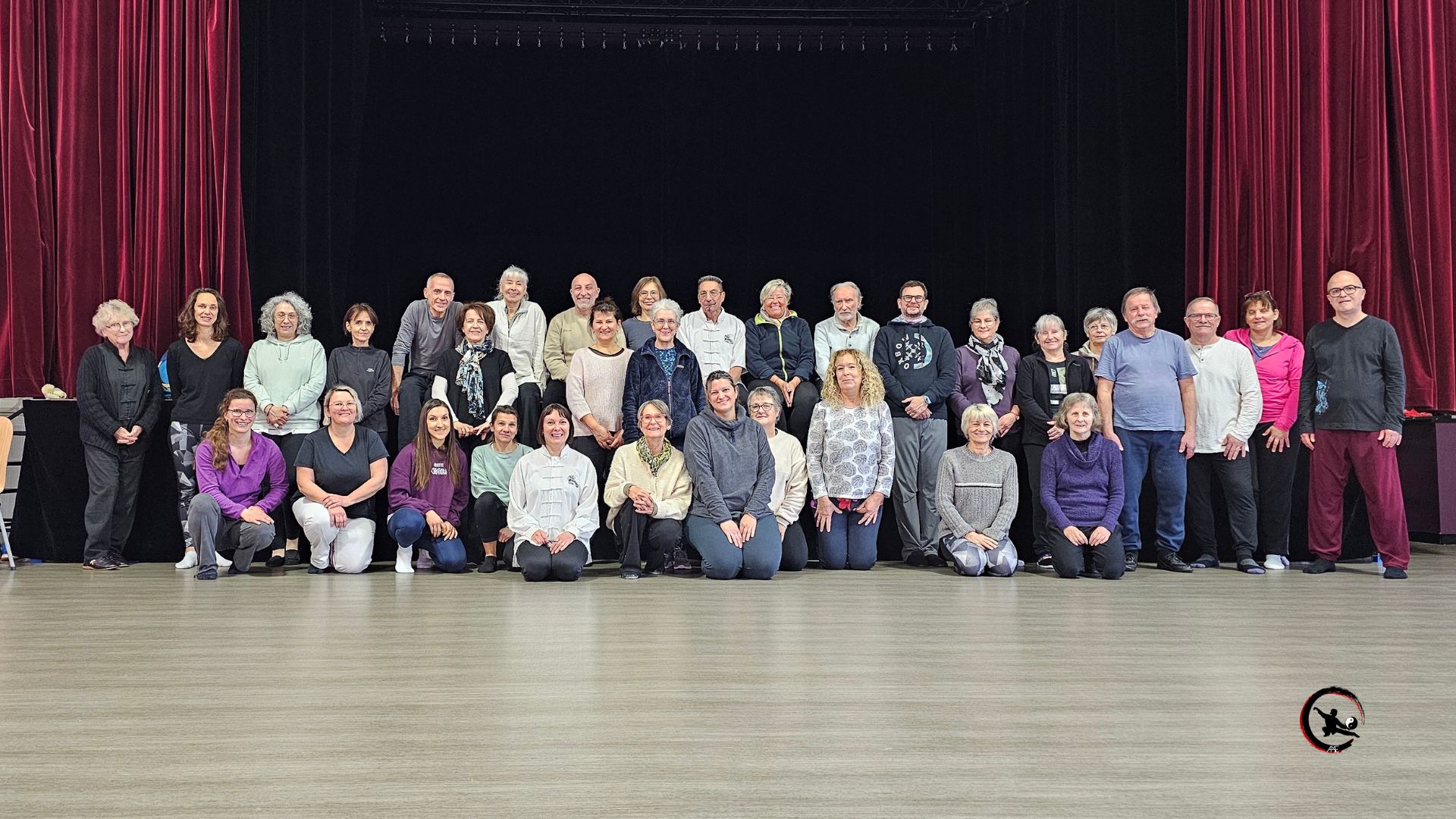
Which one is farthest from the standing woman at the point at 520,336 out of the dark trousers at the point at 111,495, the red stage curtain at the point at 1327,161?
the red stage curtain at the point at 1327,161

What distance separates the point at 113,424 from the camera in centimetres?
548

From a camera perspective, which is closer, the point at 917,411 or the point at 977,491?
the point at 977,491

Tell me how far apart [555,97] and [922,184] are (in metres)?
2.44

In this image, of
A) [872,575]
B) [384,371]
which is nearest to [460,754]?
[872,575]

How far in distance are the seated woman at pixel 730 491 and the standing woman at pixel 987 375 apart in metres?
1.18

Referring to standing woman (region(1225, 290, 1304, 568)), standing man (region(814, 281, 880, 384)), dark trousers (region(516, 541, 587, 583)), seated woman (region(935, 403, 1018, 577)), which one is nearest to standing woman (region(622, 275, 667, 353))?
standing man (region(814, 281, 880, 384))

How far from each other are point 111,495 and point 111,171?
6.27ft

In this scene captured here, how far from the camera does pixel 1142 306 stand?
18.2 ft

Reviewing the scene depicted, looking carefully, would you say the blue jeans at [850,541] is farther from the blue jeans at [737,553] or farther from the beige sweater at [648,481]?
the beige sweater at [648,481]

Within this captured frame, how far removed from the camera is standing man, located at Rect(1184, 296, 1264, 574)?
5.45m

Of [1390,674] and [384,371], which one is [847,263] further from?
[1390,674]

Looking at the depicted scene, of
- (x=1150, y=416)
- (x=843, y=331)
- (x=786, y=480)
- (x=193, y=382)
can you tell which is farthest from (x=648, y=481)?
(x=1150, y=416)

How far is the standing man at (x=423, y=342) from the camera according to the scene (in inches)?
224

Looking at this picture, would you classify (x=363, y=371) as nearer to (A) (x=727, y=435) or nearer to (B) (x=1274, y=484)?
(A) (x=727, y=435)
